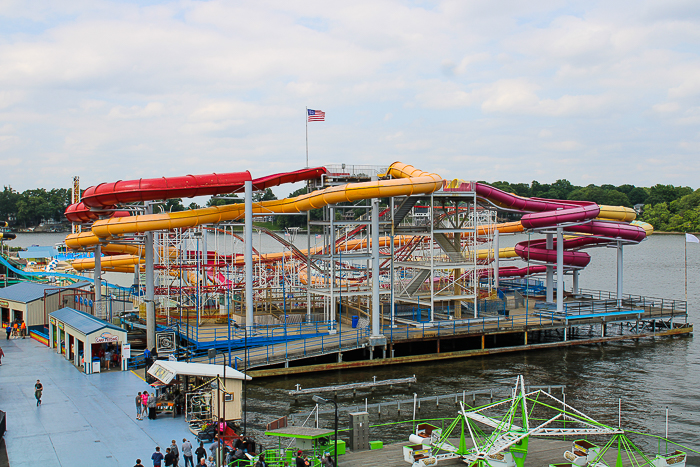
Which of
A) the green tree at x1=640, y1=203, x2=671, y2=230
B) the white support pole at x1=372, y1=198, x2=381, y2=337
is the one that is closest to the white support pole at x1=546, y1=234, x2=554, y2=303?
the white support pole at x1=372, y1=198, x2=381, y2=337

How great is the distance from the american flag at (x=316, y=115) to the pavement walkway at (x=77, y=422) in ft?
77.8

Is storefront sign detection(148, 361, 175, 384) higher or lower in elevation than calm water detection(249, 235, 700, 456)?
higher

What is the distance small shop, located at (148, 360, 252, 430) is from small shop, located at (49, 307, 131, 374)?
748cm

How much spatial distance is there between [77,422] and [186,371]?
16.1 feet

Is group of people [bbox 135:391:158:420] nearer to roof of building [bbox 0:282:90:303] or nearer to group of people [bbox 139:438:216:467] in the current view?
group of people [bbox 139:438:216:467]

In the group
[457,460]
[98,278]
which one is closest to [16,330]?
[98,278]

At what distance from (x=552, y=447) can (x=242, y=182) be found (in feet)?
91.1

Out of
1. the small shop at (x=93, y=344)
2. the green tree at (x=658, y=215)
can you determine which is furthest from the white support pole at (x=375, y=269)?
the green tree at (x=658, y=215)

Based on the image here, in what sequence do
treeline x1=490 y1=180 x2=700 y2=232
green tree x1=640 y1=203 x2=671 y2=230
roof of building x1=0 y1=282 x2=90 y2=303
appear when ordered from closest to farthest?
roof of building x1=0 y1=282 x2=90 y2=303
treeline x1=490 y1=180 x2=700 y2=232
green tree x1=640 y1=203 x2=671 y2=230

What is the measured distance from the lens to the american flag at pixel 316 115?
47500mm

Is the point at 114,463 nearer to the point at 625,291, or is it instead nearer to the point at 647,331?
the point at 647,331

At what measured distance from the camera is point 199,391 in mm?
27141

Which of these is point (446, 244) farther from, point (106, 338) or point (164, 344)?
point (106, 338)

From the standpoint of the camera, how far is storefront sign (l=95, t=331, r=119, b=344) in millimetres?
34094
